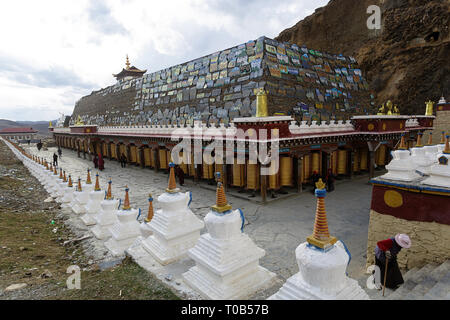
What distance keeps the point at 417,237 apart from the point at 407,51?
26.6 metres

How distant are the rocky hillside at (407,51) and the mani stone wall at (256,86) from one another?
5.25m

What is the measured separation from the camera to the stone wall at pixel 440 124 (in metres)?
19.3

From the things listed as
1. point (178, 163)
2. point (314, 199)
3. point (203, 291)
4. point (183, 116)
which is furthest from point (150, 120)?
point (203, 291)

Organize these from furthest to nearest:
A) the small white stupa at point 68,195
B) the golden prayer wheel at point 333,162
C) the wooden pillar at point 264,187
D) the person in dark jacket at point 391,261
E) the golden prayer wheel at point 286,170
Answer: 1. the golden prayer wheel at point 333,162
2. the golden prayer wheel at point 286,170
3. the wooden pillar at point 264,187
4. the small white stupa at point 68,195
5. the person in dark jacket at point 391,261

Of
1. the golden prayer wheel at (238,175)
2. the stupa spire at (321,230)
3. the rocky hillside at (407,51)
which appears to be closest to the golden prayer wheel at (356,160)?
the golden prayer wheel at (238,175)

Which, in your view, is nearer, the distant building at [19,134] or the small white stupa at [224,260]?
the small white stupa at [224,260]

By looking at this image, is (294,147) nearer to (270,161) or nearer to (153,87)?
(270,161)

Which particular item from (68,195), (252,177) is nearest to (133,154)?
(68,195)

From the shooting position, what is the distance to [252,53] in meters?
15.9

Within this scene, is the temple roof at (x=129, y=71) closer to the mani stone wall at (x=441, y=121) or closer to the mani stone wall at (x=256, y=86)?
the mani stone wall at (x=256, y=86)

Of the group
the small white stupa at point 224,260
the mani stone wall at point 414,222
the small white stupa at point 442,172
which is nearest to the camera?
the small white stupa at point 224,260

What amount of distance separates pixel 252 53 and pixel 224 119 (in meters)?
4.53

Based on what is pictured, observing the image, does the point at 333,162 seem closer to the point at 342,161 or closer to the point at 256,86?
the point at 342,161

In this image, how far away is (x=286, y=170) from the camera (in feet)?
38.4
